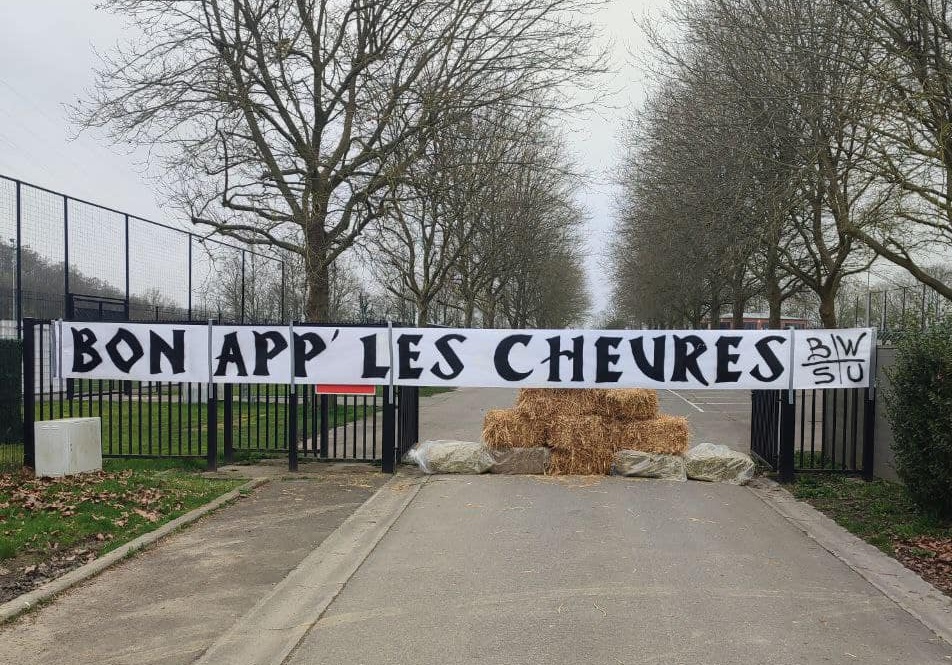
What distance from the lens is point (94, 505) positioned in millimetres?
8047

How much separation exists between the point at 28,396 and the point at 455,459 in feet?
18.6

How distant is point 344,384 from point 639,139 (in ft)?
61.8

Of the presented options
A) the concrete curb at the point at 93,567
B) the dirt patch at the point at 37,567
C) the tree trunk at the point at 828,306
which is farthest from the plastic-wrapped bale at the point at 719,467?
the tree trunk at the point at 828,306

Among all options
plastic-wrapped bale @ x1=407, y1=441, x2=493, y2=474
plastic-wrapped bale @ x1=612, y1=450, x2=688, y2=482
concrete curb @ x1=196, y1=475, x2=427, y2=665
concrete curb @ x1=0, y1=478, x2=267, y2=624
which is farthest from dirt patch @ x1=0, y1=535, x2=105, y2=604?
plastic-wrapped bale @ x1=612, y1=450, x2=688, y2=482

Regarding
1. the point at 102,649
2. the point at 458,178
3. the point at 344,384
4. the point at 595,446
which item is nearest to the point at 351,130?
the point at 458,178

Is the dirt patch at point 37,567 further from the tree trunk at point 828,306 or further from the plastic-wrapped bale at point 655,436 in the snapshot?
the tree trunk at point 828,306

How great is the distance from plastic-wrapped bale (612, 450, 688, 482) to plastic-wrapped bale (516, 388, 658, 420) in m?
0.52

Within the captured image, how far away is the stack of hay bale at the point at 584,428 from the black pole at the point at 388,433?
4.16 feet

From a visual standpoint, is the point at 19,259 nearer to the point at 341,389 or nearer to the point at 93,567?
the point at 341,389

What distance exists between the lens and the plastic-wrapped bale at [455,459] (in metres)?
10.3

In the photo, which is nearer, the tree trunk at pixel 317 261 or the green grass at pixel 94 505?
the green grass at pixel 94 505

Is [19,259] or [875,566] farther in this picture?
[19,259]

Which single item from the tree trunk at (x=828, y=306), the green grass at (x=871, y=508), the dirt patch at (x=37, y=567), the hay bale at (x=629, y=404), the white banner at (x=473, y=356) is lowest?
the green grass at (x=871, y=508)

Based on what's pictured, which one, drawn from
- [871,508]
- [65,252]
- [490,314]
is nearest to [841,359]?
[871,508]
